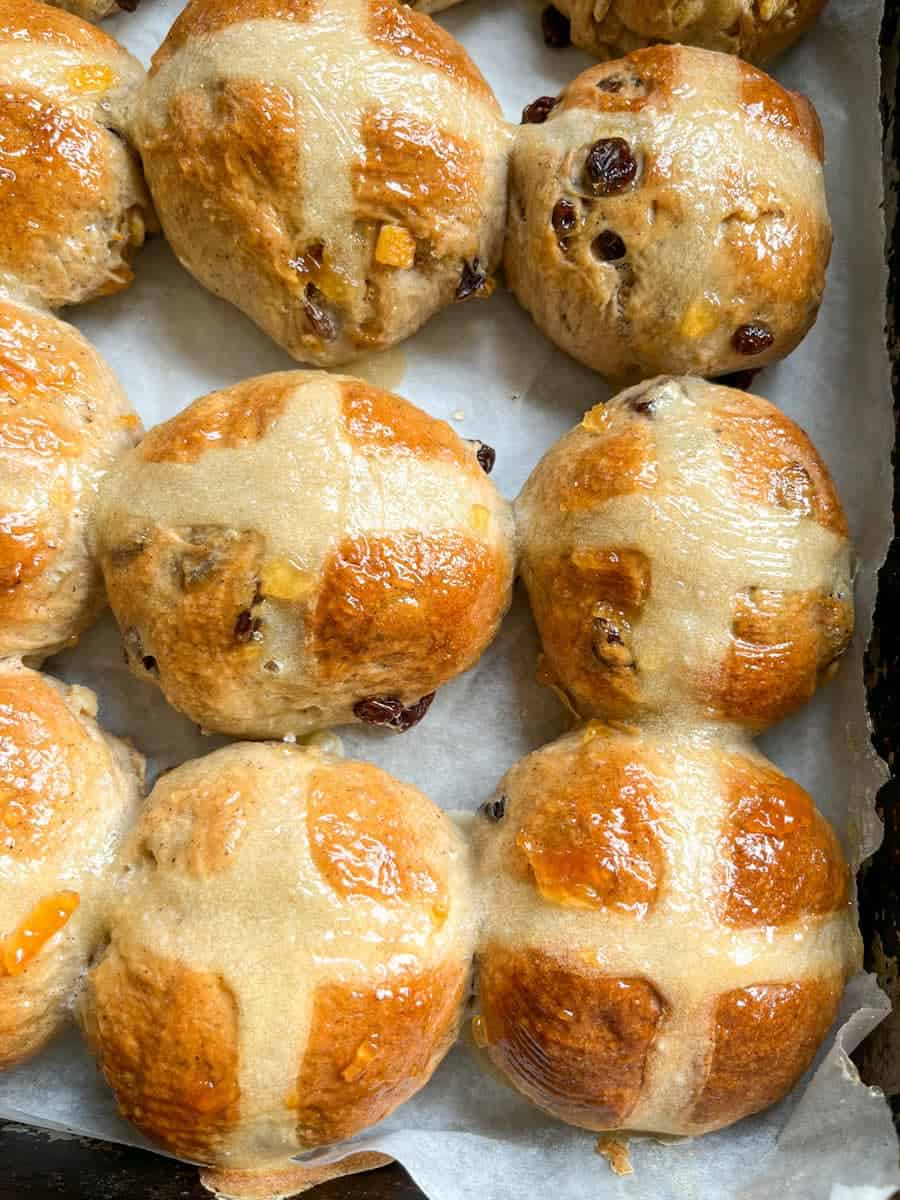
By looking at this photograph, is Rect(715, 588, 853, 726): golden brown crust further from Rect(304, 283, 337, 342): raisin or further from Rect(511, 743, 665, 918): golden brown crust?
Rect(304, 283, 337, 342): raisin

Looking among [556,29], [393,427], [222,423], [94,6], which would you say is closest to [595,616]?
[393,427]

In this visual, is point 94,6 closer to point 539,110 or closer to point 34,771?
point 539,110

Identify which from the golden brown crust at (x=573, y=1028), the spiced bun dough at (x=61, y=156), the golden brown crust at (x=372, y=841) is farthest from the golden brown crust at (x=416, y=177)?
the golden brown crust at (x=573, y=1028)

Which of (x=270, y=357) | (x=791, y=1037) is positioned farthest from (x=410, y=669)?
(x=791, y=1037)

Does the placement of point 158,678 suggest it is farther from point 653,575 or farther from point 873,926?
point 873,926

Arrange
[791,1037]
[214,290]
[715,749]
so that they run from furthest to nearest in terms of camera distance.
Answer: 1. [214,290]
2. [715,749]
3. [791,1037]

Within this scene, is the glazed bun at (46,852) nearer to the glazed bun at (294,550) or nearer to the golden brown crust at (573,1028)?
the glazed bun at (294,550)

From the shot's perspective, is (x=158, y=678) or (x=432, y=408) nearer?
(x=158, y=678)
